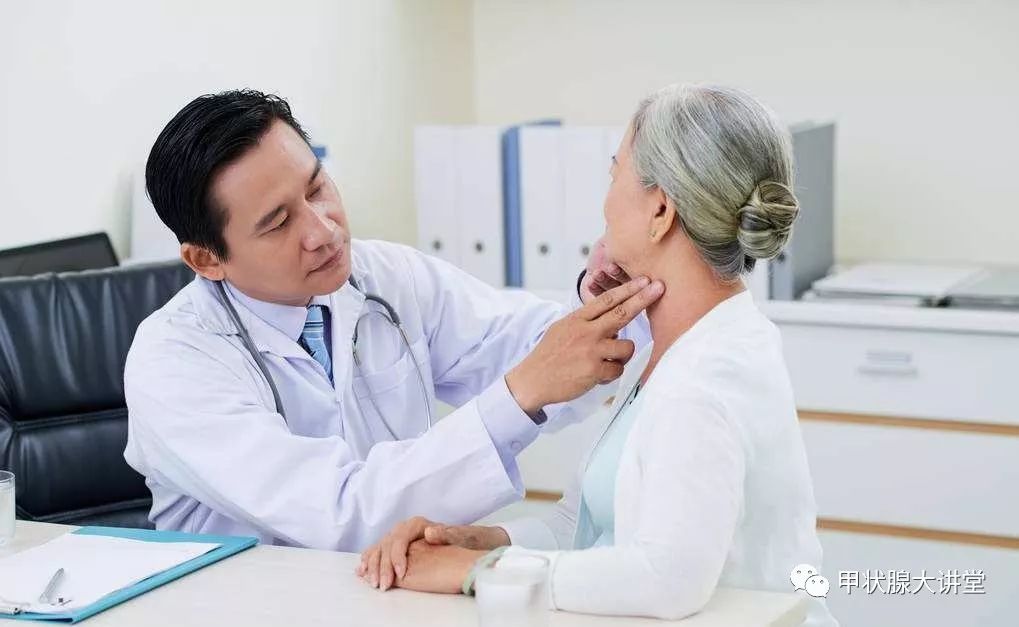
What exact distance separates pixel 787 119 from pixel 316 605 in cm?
231

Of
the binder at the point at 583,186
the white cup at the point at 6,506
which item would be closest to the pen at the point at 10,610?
the white cup at the point at 6,506

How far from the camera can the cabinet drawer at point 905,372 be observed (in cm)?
276

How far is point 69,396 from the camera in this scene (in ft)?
6.50

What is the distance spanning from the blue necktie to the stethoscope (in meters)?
0.04

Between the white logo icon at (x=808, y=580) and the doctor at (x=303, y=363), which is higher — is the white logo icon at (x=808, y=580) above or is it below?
below

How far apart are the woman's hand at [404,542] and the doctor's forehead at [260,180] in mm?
485

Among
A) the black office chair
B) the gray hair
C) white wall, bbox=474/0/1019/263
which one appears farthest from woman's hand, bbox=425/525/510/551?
white wall, bbox=474/0/1019/263

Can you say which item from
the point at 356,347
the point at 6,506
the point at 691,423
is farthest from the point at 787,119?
the point at 6,506

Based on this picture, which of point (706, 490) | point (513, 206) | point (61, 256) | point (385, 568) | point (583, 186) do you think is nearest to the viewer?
point (706, 490)

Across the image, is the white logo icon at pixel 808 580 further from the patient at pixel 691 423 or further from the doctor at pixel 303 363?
the doctor at pixel 303 363

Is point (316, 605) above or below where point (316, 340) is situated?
below

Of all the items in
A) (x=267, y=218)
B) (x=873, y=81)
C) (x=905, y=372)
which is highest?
(x=873, y=81)

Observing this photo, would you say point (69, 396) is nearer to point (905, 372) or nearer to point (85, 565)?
point (85, 565)

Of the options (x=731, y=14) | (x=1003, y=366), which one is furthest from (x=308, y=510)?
(x=731, y=14)
